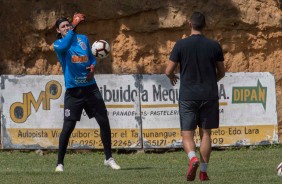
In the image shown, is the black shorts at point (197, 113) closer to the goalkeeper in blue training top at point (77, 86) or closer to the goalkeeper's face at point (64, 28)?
the goalkeeper in blue training top at point (77, 86)

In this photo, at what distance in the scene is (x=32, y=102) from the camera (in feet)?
52.5

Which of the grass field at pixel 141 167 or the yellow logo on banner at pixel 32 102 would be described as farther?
the yellow logo on banner at pixel 32 102

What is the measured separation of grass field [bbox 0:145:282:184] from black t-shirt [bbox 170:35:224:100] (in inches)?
40.6

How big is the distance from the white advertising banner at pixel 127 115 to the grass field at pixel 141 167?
214mm

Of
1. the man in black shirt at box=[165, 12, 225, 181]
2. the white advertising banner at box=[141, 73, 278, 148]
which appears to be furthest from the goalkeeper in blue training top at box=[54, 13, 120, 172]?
→ the white advertising banner at box=[141, 73, 278, 148]

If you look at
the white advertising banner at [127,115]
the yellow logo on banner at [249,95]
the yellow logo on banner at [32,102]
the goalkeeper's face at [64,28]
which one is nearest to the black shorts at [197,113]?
the goalkeeper's face at [64,28]

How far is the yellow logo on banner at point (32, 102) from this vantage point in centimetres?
1595

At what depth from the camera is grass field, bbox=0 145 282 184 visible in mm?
10930

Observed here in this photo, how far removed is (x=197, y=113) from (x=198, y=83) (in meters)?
0.36

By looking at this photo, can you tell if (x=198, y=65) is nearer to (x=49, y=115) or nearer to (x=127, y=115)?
(x=127, y=115)

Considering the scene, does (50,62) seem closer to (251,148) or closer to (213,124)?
(251,148)

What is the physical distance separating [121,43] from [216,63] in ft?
21.8

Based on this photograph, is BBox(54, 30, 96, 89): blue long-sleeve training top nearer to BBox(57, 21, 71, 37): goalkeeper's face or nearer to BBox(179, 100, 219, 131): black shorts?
BBox(57, 21, 71, 37): goalkeeper's face

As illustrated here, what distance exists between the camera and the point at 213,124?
34.9 ft
